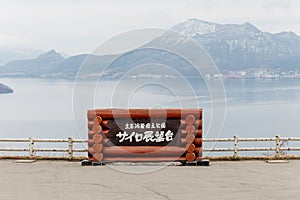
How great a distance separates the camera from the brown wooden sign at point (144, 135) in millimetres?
15031

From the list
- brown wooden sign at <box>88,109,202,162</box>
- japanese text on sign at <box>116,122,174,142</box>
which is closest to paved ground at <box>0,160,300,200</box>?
brown wooden sign at <box>88,109,202,162</box>

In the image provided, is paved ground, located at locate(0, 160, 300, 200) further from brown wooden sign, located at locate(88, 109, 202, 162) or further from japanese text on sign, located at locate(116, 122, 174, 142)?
japanese text on sign, located at locate(116, 122, 174, 142)

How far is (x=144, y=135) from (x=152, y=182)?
3.49 meters

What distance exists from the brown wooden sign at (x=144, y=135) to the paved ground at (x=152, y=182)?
729 millimetres

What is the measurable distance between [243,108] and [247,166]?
307ft

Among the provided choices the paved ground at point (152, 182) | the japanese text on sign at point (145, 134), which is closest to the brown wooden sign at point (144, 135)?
the japanese text on sign at point (145, 134)

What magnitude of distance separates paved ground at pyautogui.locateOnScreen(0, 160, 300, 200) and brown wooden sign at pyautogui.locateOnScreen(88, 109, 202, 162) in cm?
73

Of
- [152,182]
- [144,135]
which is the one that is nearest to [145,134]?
[144,135]

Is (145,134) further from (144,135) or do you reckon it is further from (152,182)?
(152,182)

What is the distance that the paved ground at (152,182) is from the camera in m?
10.1

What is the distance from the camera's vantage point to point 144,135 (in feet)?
49.7

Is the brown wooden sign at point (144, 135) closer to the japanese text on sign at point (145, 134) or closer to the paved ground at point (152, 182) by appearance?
the japanese text on sign at point (145, 134)

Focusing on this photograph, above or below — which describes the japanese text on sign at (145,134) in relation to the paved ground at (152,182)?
above

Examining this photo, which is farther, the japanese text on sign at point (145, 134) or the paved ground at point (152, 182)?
the japanese text on sign at point (145, 134)
